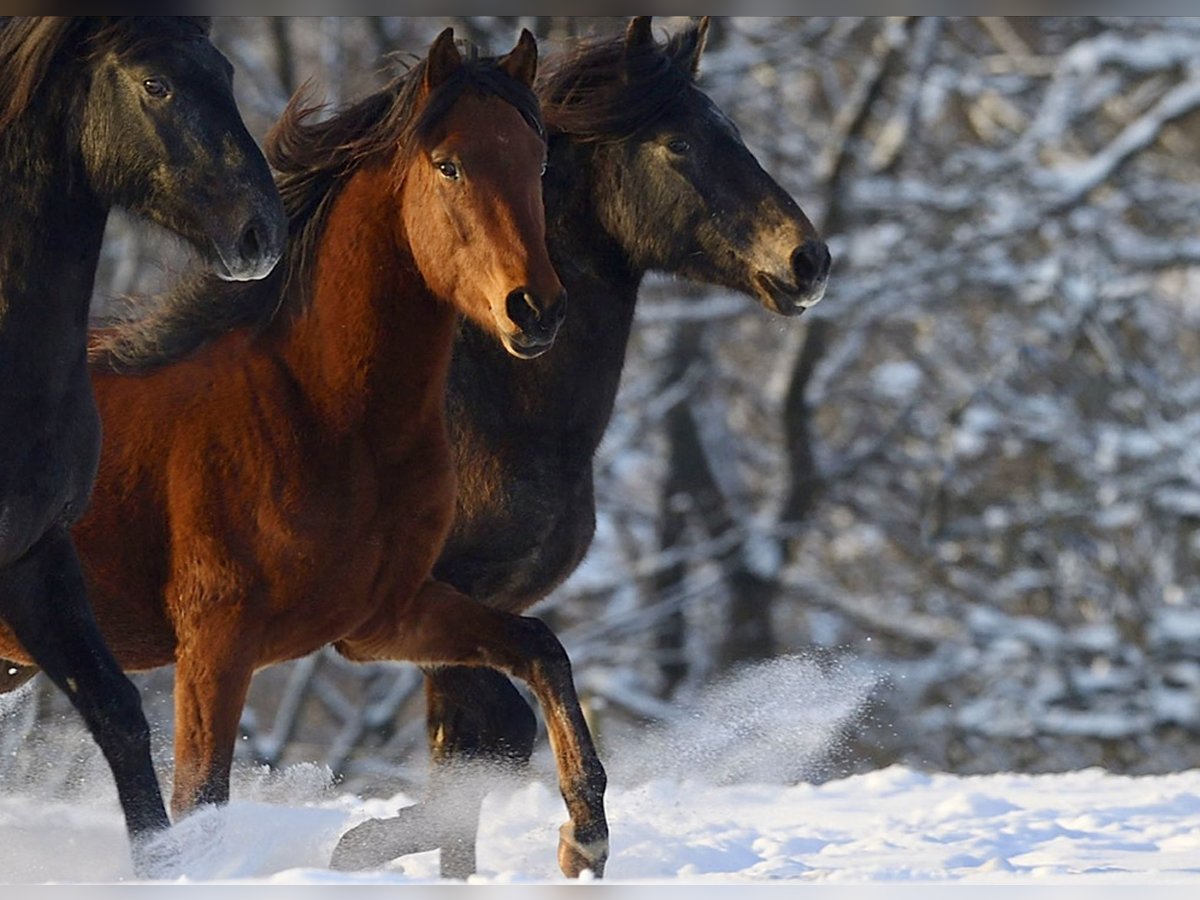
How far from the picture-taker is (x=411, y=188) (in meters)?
5.27

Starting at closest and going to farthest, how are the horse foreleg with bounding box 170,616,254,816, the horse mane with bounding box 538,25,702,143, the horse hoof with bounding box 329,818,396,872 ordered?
the horse foreleg with bounding box 170,616,254,816 → the horse hoof with bounding box 329,818,396,872 → the horse mane with bounding box 538,25,702,143

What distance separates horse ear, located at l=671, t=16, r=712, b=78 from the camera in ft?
21.0

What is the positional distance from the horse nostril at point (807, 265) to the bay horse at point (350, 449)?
3.09ft

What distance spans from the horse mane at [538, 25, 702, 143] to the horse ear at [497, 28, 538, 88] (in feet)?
2.58

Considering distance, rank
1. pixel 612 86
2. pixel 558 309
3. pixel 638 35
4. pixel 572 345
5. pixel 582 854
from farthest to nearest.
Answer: pixel 638 35 < pixel 612 86 < pixel 572 345 < pixel 582 854 < pixel 558 309

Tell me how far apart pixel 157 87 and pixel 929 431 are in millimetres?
12639

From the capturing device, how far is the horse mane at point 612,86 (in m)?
6.16

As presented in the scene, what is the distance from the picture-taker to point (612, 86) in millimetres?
6207

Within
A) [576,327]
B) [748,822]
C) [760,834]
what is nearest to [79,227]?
[576,327]

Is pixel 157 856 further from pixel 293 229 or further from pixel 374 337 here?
pixel 293 229

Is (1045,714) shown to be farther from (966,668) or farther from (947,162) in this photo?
(947,162)

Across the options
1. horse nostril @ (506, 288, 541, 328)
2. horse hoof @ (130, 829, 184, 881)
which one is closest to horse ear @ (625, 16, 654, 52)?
horse nostril @ (506, 288, 541, 328)

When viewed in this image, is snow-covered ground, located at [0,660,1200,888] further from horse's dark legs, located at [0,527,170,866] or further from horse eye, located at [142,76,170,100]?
horse eye, located at [142,76,170,100]

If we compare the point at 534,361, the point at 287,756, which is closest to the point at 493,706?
the point at 534,361
